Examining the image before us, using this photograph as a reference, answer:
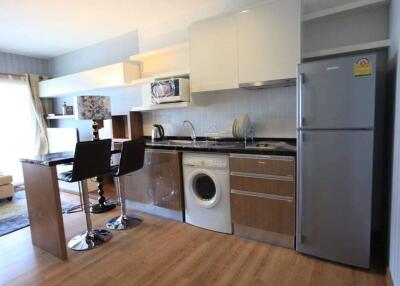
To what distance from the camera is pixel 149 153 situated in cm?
293

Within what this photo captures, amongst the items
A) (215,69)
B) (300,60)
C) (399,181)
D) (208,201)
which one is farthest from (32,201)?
(399,181)

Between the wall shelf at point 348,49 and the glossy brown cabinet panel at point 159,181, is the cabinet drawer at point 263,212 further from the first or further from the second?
the wall shelf at point 348,49

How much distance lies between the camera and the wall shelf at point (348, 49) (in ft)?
6.60

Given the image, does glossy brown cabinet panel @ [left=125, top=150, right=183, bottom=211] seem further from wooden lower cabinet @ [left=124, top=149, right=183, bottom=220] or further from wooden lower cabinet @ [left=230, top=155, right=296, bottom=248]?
wooden lower cabinet @ [left=230, top=155, right=296, bottom=248]

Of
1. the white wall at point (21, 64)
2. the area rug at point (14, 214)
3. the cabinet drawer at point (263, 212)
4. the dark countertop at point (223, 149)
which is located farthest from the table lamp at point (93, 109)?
the white wall at point (21, 64)

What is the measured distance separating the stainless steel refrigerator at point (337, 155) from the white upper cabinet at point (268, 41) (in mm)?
391

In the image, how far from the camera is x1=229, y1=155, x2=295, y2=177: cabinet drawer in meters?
2.04

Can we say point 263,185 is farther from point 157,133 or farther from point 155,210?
point 157,133

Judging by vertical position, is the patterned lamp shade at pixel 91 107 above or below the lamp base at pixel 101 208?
above

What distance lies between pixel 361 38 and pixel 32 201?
3.42 meters

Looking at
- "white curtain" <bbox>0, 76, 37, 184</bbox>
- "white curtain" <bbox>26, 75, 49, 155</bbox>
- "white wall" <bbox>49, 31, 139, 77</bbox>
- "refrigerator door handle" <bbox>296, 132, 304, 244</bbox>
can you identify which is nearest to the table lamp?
"white wall" <bbox>49, 31, 139, 77</bbox>

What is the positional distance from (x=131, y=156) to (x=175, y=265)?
3.78 feet

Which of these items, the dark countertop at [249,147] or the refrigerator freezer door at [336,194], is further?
the dark countertop at [249,147]

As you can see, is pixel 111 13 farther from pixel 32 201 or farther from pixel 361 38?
pixel 361 38
